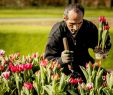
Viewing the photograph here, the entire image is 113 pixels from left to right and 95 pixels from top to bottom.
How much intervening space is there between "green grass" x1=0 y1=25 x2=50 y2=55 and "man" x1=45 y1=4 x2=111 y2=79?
13.1 feet

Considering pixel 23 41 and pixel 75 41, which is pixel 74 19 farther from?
pixel 23 41

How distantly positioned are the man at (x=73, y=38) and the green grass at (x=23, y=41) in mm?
3991

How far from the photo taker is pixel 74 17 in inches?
186

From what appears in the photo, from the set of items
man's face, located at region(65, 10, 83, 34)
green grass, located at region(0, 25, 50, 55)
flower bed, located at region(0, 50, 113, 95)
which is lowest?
green grass, located at region(0, 25, 50, 55)

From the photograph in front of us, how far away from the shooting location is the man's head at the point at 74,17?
474 cm

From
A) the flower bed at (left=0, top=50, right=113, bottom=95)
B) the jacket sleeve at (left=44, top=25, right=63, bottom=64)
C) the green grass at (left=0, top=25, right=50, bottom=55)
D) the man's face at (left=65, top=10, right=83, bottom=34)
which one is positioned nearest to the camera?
A: the flower bed at (left=0, top=50, right=113, bottom=95)

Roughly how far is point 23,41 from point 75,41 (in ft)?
14.6

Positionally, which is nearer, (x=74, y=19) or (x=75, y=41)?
(x=74, y=19)

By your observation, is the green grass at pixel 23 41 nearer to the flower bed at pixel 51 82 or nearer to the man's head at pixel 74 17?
the man's head at pixel 74 17

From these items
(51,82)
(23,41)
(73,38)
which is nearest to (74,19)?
(73,38)

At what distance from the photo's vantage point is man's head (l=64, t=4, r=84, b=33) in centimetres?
474

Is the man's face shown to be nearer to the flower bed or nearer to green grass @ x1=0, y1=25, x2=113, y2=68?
the flower bed

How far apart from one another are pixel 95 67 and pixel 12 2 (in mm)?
24309

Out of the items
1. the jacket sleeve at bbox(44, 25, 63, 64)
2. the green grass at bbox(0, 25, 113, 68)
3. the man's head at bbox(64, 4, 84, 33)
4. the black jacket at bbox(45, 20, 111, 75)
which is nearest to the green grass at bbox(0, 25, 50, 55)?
the green grass at bbox(0, 25, 113, 68)
